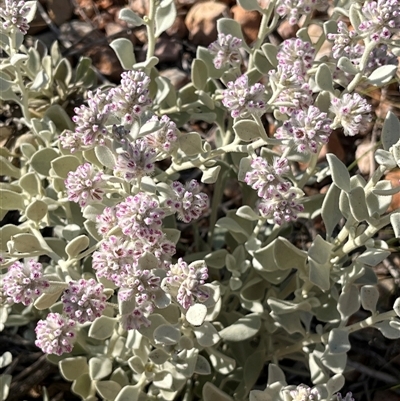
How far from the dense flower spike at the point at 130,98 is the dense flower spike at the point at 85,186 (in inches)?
5.8

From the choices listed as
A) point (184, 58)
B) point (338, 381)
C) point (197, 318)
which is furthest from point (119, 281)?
point (184, 58)

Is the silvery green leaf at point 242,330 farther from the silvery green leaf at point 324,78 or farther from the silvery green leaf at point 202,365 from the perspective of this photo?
the silvery green leaf at point 324,78

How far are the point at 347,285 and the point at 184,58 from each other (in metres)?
1.53

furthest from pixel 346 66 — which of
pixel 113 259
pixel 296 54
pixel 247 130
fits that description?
pixel 113 259

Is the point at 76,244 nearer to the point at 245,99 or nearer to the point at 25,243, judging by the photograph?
the point at 25,243

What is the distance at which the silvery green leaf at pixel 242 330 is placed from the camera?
67.6 inches

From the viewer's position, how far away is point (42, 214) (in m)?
1.72

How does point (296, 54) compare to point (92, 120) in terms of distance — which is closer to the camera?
point (92, 120)

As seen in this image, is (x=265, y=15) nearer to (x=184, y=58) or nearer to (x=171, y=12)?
(x=171, y=12)

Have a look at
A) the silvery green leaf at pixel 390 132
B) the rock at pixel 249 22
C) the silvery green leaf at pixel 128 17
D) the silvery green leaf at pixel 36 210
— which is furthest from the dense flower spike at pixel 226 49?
the rock at pixel 249 22

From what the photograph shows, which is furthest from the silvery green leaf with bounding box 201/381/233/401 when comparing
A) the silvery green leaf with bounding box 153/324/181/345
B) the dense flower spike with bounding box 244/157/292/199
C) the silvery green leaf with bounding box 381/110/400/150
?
the silvery green leaf with bounding box 381/110/400/150

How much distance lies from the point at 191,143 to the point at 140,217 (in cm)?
36

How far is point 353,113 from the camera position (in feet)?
4.74

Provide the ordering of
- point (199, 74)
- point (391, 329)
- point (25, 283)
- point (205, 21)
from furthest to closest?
point (205, 21) < point (199, 74) < point (391, 329) < point (25, 283)
